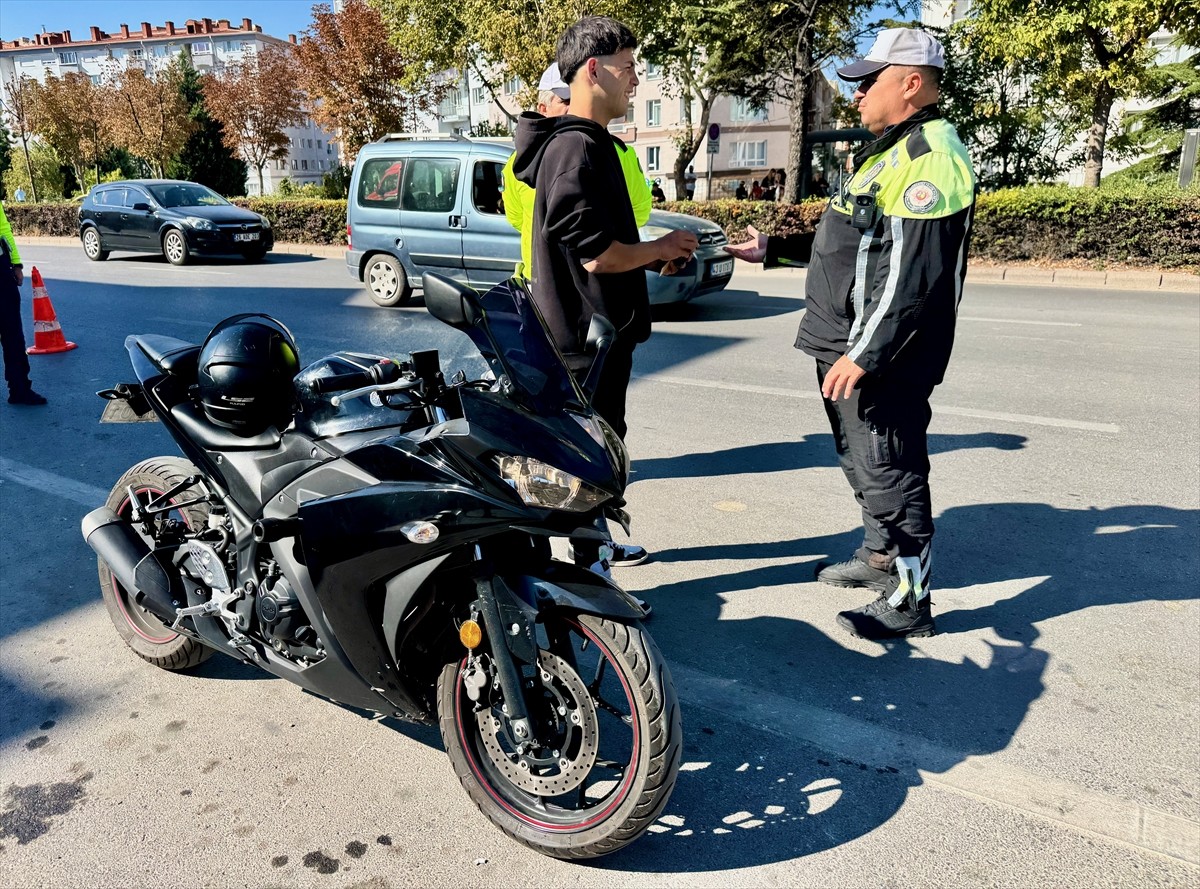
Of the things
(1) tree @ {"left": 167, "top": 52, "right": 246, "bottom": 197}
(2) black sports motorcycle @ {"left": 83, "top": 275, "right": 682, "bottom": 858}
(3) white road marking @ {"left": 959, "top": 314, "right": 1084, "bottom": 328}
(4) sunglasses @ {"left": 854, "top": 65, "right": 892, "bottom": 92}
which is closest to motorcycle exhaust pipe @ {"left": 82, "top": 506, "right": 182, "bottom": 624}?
(2) black sports motorcycle @ {"left": 83, "top": 275, "right": 682, "bottom": 858}

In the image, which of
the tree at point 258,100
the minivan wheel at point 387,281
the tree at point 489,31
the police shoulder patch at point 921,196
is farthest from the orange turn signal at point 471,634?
the tree at point 258,100

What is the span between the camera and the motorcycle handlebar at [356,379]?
235cm

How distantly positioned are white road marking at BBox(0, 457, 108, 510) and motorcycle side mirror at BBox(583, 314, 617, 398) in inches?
142

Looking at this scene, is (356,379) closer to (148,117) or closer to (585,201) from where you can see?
(585,201)

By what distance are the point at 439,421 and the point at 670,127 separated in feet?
201

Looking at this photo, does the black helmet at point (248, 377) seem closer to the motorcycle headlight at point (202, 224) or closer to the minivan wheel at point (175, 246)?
the motorcycle headlight at point (202, 224)

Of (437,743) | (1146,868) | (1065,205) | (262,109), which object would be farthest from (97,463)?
(262,109)

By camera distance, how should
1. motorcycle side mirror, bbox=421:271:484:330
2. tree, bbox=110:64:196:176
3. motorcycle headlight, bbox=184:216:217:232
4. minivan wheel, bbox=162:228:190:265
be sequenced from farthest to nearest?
tree, bbox=110:64:196:176, minivan wheel, bbox=162:228:190:265, motorcycle headlight, bbox=184:216:217:232, motorcycle side mirror, bbox=421:271:484:330

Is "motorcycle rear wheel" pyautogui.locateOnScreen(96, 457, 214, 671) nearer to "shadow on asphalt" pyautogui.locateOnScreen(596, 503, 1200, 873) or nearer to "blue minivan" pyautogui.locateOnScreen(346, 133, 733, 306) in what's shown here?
"shadow on asphalt" pyautogui.locateOnScreen(596, 503, 1200, 873)

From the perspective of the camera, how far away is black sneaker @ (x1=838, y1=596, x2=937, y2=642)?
328 centimetres

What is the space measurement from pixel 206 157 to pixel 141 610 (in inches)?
2337

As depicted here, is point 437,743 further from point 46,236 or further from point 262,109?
point 262,109

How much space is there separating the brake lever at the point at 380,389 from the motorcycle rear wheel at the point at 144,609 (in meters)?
0.99

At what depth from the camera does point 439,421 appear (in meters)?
2.11
